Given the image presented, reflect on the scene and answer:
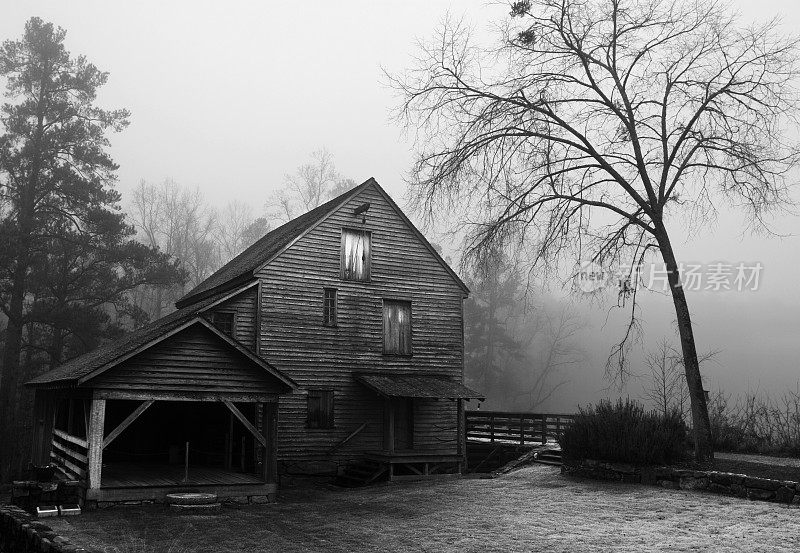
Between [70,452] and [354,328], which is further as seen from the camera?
[354,328]

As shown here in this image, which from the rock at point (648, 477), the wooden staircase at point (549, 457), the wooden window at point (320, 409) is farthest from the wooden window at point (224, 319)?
the rock at point (648, 477)

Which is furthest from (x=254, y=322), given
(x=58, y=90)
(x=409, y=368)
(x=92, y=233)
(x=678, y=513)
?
(x=58, y=90)

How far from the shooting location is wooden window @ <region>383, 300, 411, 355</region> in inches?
1036

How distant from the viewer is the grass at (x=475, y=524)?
11742mm

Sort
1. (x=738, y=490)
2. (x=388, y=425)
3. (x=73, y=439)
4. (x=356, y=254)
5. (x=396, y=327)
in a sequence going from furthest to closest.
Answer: (x=396, y=327)
(x=356, y=254)
(x=388, y=425)
(x=73, y=439)
(x=738, y=490)

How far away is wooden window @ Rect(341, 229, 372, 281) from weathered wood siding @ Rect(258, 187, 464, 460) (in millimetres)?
224

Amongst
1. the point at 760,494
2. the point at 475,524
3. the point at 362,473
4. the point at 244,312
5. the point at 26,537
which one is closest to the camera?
the point at 26,537

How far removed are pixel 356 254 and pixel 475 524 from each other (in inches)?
539

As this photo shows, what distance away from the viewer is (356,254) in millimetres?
25984

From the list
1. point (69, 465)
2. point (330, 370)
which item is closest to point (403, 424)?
point (330, 370)

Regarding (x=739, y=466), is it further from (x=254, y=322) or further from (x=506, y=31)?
(x=254, y=322)

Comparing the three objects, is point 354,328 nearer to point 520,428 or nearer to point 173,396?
point 520,428

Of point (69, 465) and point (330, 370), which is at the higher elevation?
point (330, 370)

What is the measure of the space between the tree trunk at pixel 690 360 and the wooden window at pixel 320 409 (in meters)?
11.4
